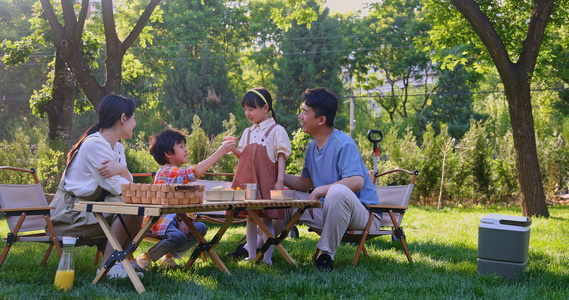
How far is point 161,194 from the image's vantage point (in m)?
3.07

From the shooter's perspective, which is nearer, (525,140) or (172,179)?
(172,179)

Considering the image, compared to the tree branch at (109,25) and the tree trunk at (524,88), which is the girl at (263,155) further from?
the tree trunk at (524,88)

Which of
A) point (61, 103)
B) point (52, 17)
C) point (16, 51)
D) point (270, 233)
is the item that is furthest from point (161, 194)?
point (61, 103)

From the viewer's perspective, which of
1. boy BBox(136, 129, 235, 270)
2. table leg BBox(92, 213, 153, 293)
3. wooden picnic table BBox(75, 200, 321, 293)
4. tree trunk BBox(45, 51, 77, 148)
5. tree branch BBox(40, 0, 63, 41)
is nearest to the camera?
wooden picnic table BBox(75, 200, 321, 293)

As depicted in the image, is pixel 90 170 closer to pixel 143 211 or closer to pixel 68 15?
pixel 143 211

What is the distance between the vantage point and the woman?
3541 mm

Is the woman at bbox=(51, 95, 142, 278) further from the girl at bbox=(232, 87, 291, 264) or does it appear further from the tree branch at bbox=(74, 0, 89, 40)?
the tree branch at bbox=(74, 0, 89, 40)

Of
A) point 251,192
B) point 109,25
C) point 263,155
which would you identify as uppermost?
point 109,25

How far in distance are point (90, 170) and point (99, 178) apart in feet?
0.28

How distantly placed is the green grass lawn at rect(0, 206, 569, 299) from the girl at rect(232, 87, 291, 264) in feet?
1.35

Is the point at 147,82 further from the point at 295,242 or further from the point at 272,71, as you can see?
the point at 295,242

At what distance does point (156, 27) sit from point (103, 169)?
3188cm

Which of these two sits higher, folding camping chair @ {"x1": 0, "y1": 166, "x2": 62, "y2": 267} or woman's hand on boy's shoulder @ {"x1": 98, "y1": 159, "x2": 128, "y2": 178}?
woman's hand on boy's shoulder @ {"x1": 98, "y1": 159, "x2": 128, "y2": 178}

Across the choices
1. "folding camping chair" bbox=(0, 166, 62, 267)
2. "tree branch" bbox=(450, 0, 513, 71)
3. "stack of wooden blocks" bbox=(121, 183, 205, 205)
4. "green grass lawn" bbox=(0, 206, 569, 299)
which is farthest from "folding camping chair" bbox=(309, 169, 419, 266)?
"tree branch" bbox=(450, 0, 513, 71)
